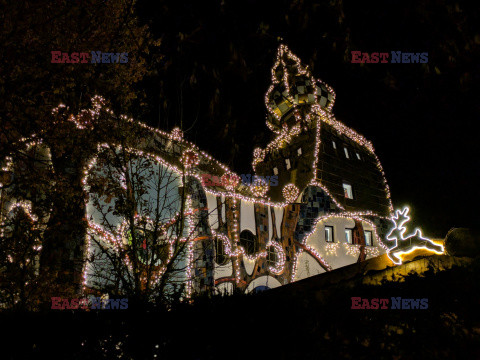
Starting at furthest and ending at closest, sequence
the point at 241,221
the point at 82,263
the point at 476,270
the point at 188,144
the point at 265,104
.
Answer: the point at 265,104 < the point at 241,221 < the point at 188,144 < the point at 82,263 < the point at 476,270

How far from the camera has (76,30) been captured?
30.5 feet

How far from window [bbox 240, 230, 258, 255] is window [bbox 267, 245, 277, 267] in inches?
26.8

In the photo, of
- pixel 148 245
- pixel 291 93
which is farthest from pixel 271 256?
pixel 291 93

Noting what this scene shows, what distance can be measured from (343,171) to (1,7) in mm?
15136

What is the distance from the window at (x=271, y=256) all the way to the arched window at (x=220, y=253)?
2.21 m

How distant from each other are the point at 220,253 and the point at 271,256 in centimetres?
258

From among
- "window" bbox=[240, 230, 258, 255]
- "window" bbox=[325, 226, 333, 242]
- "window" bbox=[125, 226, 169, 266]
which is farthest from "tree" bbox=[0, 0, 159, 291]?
"window" bbox=[325, 226, 333, 242]

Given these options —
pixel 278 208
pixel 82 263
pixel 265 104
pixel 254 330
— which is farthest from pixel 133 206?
pixel 265 104

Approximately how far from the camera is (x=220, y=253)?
10789 mm

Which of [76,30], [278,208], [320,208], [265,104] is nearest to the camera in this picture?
[76,30]

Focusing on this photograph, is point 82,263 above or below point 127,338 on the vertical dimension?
above

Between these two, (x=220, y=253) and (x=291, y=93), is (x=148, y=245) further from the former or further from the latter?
(x=291, y=93)

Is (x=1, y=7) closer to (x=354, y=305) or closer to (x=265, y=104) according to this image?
(x=354, y=305)

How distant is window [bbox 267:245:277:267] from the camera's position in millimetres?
12369
